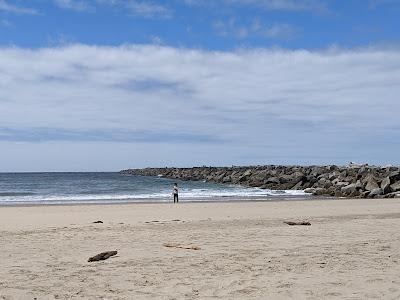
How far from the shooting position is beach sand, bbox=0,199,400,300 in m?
6.16

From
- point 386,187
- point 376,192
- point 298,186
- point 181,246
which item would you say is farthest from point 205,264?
point 298,186

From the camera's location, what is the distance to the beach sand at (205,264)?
20.2ft

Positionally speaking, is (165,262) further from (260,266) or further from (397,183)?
(397,183)

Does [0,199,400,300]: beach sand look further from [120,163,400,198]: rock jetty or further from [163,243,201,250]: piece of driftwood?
[120,163,400,198]: rock jetty

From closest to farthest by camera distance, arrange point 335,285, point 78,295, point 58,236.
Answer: point 78,295, point 335,285, point 58,236

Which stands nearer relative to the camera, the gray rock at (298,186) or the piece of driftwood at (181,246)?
the piece of driftwood at (181,246)

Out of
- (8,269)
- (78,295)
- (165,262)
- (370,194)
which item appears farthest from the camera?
(370,194)

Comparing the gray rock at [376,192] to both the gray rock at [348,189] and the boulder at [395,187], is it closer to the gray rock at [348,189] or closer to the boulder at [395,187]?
the boulder at [395,187]

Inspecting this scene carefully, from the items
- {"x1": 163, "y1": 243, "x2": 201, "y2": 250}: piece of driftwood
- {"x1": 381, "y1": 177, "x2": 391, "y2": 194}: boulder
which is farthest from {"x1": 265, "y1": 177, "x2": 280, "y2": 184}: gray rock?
{"x1": 163, "y1": 243, "x2": 201, "y2": 250}: piece of driftwood

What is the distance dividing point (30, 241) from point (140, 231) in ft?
8.94

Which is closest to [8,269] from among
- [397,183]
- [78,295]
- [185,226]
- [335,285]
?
[78,295]

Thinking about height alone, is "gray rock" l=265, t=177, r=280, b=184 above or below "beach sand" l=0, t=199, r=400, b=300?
above

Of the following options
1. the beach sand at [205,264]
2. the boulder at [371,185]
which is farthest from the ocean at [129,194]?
the beach sand at [205,264]

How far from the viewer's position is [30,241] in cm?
1054
